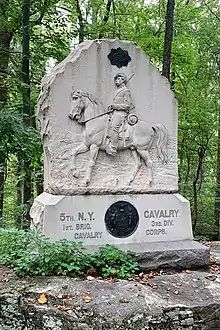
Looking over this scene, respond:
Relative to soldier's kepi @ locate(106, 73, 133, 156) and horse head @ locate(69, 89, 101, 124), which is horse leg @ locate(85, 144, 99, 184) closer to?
soldier's kepi @ locate(106, 73, 133, 156)

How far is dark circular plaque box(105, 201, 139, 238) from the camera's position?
5.23 meters

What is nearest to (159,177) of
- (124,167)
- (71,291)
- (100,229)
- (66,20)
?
(124,167)

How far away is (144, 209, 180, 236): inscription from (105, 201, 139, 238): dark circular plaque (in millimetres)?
178

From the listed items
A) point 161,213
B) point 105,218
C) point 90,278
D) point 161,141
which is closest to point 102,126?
point 161,141

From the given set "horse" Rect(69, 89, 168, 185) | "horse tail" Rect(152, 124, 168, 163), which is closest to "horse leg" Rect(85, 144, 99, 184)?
"horse" Rect(69, 89, 168, 185)

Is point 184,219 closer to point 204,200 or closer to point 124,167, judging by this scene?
point 124,167

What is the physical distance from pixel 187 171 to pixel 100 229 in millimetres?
7906

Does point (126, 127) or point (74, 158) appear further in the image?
point (126, 127)

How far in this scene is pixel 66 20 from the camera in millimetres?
9945

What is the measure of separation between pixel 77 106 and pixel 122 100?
22.7 inches

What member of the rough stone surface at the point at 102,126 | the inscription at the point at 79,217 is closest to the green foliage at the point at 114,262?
the inscription at the point at 79,217

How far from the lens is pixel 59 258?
452cm

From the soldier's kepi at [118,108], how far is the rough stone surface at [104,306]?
5.62 ft

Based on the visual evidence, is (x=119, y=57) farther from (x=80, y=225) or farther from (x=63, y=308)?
(x=63, y=308)
